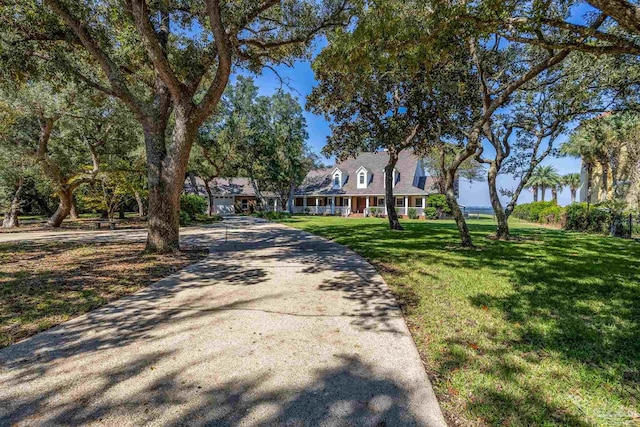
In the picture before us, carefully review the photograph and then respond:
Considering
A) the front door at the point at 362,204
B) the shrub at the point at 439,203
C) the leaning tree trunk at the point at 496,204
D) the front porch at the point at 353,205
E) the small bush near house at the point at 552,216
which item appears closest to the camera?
the leaning tree trunk at the point at 496,204

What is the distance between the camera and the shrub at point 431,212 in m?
26.4

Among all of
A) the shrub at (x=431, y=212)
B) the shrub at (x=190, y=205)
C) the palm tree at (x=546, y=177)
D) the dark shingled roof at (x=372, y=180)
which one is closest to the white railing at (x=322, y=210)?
the dark shingled roof at (x=372, y=180)

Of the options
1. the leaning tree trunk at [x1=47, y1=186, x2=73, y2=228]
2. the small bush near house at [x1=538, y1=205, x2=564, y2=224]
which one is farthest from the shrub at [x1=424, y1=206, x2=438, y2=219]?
the leaning tree trunk at [x1=47, y1=186, x2=73, y2=228]

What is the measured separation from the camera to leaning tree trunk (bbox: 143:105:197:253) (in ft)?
23.8

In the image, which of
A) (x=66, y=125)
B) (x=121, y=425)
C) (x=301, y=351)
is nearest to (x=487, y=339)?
(x=301, y=351)

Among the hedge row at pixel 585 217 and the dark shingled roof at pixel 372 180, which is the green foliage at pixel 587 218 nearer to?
the hedge row at pixel 585 217

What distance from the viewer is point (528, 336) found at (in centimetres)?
317

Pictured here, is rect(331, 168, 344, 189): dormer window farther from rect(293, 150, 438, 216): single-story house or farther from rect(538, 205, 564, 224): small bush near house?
rect(538, 205, 564, 224): small bush near house

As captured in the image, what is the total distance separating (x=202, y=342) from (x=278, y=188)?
33514 mm

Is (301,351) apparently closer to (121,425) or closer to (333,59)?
(121,425)

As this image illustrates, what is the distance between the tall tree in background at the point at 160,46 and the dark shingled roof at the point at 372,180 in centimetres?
2122

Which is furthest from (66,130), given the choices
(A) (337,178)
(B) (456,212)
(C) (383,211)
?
(C) (383,211)

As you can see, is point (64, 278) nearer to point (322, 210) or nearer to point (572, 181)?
point (322, 210)

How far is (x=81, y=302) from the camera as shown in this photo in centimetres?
409
